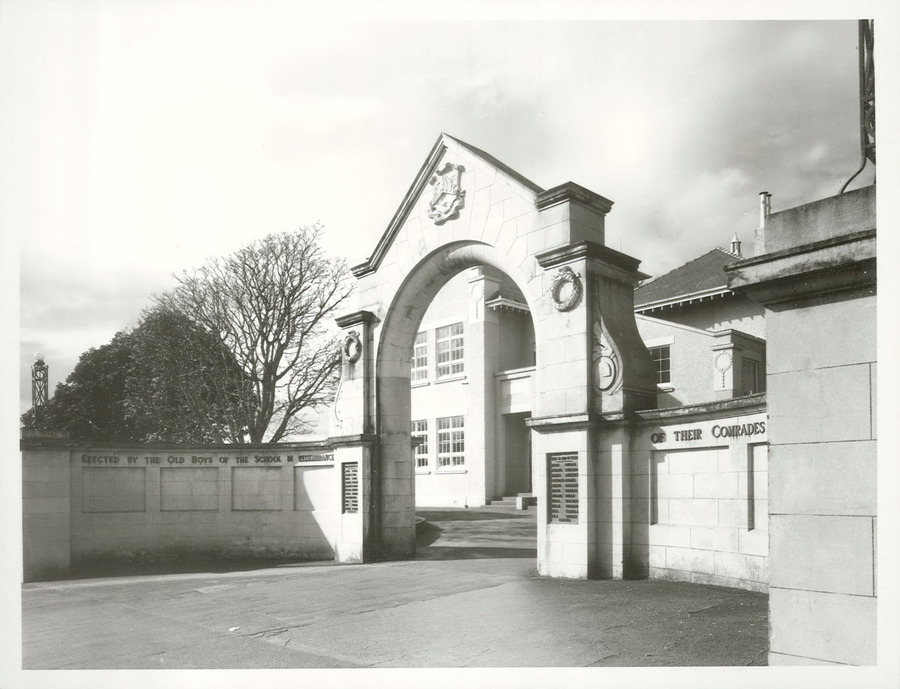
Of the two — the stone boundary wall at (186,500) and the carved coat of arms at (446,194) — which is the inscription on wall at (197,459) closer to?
the stone boundary wall at (186,500)

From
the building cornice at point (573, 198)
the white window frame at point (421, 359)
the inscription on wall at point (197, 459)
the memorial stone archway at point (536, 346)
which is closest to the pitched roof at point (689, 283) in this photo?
the white window frame at point (421, 359)

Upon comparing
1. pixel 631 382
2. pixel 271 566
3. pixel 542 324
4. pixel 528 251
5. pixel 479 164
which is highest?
pixel 479 164

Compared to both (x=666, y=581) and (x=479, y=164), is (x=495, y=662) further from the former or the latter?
(x=479, y=164)

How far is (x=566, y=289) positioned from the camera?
9.62 m

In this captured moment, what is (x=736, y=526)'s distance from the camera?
26.3 feet

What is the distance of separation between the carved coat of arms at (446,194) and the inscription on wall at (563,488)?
403 centimetres

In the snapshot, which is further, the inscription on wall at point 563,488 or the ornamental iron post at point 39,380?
the ornamental iron post at point 39,380

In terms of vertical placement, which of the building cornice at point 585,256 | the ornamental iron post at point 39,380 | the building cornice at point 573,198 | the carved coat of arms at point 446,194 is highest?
the carved coat of arms at point 446,194

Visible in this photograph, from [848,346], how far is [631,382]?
4.82 meters

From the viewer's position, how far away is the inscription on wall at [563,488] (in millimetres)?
9305

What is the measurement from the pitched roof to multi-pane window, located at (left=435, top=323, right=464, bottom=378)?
20.9 ft

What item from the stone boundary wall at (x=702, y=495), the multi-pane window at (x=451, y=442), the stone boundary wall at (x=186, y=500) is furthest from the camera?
the multi-pane window at (x=451, y=442)

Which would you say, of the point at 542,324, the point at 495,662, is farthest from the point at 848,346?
the point at 542,324

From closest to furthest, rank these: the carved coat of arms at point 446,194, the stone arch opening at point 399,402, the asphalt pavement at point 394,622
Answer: the asphalt pavement at point 394,622 < the carved coat of arms at point 446,194 < the stone arch opening at point 399,402
